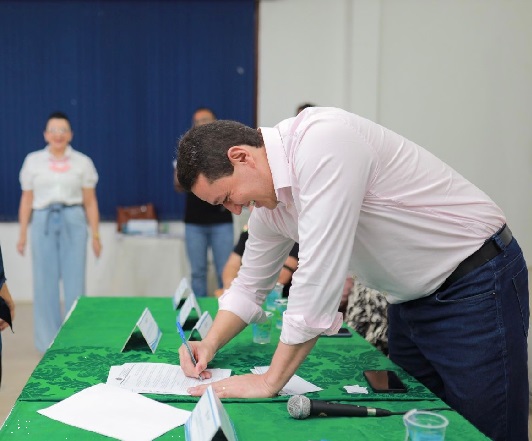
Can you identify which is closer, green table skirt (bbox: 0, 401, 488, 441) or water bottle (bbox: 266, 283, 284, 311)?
green table skirt (bbox: 0, 401, 488, 441)

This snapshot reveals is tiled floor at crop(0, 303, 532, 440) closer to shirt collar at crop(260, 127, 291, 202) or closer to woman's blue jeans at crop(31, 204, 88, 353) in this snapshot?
woman's blue jeans at crop(31, 204, 88, 353)

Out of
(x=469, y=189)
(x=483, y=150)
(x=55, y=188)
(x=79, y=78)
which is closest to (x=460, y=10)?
(x=483, y=150)

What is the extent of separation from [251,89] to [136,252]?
1.63 meters

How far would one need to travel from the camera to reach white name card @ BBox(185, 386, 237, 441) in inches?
44.9

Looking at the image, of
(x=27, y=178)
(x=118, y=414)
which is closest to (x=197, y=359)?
(x=118, y=414)

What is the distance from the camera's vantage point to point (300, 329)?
1.40 metres

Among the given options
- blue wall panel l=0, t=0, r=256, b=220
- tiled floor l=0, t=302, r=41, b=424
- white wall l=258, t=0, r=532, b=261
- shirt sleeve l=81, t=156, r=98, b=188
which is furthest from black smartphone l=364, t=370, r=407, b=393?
blue wall panel l=0, t=0, r=256, b=220

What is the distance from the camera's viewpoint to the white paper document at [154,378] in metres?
1.56

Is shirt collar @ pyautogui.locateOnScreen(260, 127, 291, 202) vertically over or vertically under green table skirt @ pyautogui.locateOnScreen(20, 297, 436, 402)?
over

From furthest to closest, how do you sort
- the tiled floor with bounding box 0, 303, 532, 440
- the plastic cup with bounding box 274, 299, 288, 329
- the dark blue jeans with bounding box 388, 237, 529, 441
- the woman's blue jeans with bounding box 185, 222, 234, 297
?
the woman's blue jeans with bounding box 185, 222, 234, 297
the tiled floor with bounding box 0, 303, 532, 440
the plastic cup with bounding box 274, 299, 288, 329
the dark blue jeans with bounding box 388, 237, 529, 441

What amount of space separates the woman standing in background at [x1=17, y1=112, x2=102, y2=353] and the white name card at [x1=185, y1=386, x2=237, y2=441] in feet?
10.9

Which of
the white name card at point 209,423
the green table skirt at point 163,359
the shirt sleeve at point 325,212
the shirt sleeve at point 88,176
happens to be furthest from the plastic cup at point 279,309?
the shirt sleeve at point 88,176

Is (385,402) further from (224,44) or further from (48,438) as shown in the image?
(224,44)

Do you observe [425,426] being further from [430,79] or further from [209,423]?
[430,79]
